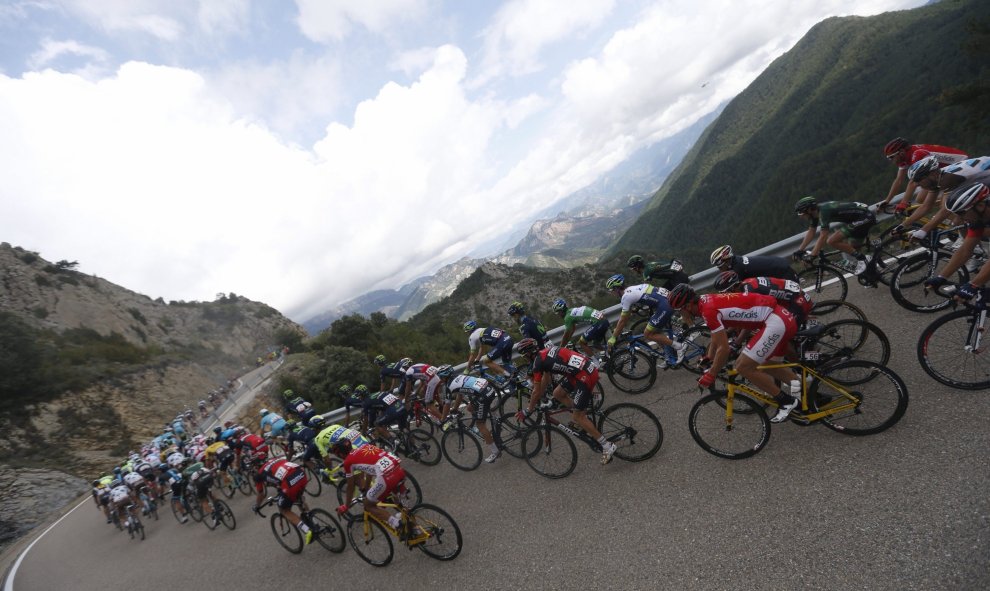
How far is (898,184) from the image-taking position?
745cm

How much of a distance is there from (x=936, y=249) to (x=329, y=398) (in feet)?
72.8

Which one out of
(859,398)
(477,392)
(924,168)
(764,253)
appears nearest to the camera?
(859,398)

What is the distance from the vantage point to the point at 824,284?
8.03 metres

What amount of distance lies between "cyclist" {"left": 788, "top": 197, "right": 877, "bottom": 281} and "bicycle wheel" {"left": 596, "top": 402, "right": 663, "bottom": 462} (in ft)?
15.8

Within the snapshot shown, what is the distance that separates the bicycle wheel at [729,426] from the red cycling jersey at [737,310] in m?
0.92

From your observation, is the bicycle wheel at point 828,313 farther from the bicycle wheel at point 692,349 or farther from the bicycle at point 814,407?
the bicycle at point 814,407

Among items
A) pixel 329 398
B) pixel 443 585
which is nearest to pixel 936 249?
pixel 443 585

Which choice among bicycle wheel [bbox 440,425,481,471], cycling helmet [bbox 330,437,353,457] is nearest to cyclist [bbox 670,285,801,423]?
bicycle wheel [bbox 440,425,481,471]

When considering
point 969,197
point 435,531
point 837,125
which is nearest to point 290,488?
point 435,531

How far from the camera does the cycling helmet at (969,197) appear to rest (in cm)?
443

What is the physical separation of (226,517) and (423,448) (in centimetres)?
580

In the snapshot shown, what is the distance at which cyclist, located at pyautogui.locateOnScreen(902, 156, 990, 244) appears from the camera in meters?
5.07

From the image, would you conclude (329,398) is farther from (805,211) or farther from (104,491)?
(805,211)

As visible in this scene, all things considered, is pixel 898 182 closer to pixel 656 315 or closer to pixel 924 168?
pixel 924 168
